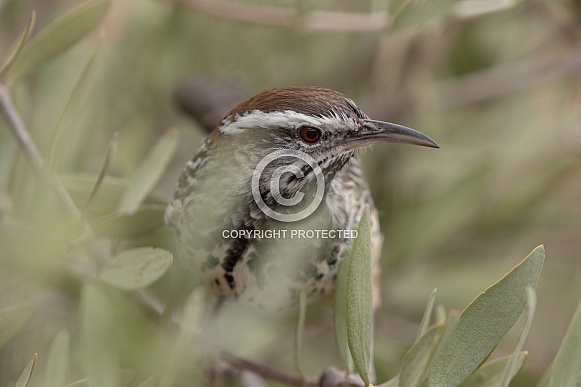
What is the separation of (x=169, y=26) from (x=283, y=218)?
4.42 feet

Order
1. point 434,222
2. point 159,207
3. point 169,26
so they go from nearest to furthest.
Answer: point 159,207
point 434,222
point 169,26

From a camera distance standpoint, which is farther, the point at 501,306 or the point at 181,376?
the point at 181,376

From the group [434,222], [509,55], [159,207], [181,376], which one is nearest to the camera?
[181,376]

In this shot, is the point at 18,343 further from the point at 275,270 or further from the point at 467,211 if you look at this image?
the point at 467,211

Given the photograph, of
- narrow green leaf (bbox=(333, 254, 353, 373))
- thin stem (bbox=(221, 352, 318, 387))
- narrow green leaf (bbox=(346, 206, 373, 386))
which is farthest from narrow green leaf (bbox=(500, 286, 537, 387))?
thin stem (bbox=(221, 352, 318, 387))

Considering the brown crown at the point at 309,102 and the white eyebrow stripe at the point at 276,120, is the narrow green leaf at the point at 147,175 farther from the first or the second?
the brown crown at the point at 309,102

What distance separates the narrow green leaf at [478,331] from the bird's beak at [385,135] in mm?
586

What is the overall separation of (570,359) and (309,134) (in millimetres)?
899

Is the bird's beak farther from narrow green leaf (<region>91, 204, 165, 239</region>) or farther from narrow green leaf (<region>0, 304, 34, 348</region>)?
narrow green leaf (<region>0, 304, 34, 348</region>)

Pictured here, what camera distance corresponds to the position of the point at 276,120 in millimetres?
2146

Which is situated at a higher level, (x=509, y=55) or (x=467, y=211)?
(x=509, y=55)

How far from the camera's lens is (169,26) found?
3262mm

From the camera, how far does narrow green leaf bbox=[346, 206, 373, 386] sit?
5.48 ft

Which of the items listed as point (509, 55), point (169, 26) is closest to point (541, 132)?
point (509, 55)
